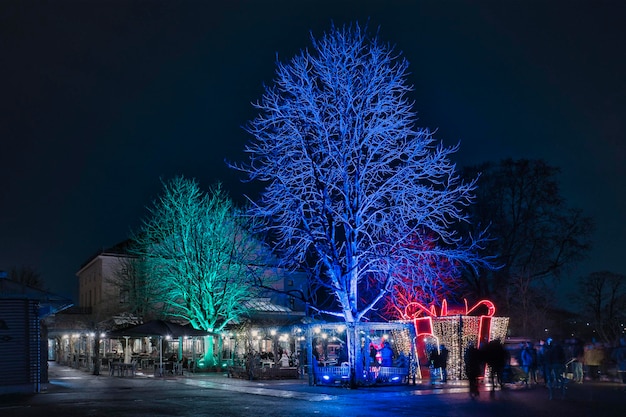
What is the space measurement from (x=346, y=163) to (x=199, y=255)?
16.1 metres

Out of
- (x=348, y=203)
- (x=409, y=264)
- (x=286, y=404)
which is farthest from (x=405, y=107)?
(x=286, y=404)

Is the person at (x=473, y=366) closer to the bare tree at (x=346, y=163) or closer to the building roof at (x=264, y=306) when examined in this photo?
the bare tree at (x=346, y=163)

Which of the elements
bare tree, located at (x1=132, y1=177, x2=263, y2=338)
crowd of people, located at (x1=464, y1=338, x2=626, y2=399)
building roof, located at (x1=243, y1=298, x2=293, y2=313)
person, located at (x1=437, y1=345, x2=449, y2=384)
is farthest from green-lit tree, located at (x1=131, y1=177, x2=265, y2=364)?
crowd of people, located at (x1=464, y1=338, x2=626, y2=399)

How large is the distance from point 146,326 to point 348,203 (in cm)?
1407

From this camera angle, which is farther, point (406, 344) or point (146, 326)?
point (146, 326)

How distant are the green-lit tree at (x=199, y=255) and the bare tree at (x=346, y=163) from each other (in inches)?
488

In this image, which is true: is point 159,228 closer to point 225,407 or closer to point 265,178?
point 265,178

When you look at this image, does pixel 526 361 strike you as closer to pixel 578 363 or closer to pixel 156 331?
pixel 578 363

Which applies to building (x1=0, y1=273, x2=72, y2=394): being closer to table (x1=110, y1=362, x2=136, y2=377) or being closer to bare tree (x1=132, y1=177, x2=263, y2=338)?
table (x1=110, y1=362, x2=136, y2=377)

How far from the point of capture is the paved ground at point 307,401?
694 inches

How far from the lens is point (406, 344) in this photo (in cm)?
3034

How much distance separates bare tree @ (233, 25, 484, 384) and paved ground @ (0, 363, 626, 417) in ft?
16.5

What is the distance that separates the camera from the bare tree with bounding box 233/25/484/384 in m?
28.0

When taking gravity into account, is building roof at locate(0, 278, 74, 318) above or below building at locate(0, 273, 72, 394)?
above
